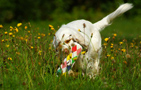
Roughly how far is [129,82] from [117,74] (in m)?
0.41

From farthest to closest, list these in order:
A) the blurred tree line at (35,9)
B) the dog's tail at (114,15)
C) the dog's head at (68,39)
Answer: the blurred tree line at (35,9), the dog's tail at (114,15), the dog's head at (68,39)

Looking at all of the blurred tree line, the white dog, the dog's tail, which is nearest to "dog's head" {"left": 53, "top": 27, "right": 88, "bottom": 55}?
the white dog

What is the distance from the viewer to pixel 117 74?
3320 mm

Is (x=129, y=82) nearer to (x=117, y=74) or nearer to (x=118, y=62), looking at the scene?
(x=117, y=74)

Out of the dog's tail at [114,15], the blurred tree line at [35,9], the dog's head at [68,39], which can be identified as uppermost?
the blurred tree line at [35,9]

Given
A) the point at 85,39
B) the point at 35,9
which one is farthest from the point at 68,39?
the point at 35,9

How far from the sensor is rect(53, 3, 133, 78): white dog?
291 cm

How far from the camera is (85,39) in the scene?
10.6ft

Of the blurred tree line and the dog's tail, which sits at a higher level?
the blurred tree line

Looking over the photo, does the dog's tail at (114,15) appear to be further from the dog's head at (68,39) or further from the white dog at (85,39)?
the dog's head at (68,39)

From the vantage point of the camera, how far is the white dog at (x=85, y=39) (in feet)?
9.53

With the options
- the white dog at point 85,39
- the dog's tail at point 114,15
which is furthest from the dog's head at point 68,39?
the dog's tail at point 114,15

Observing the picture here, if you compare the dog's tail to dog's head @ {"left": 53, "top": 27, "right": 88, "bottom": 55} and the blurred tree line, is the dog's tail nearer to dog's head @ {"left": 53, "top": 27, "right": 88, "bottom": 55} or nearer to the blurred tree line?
dog's head @ {"left": 53, "top": 27, "right": 88, "bottom": 55}

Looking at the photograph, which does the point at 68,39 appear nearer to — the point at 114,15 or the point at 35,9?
the point at 114,15
